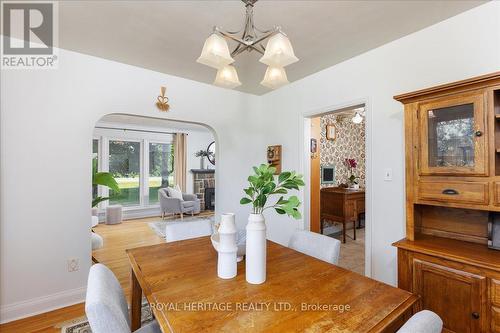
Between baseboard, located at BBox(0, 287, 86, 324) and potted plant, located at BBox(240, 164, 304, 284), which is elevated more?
potted plant, located at BBox(240, 164, 304, 284)

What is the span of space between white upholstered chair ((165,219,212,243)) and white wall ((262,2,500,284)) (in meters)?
1.61

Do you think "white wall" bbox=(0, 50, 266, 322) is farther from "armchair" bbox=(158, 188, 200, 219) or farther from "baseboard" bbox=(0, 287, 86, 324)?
"armchair" bbox=(158, 188, 200, 219)

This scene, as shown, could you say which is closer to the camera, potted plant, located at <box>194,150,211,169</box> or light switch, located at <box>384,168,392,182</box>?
light switch, located at <box>384,168,392,182</box>

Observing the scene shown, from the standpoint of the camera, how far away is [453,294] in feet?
5.02

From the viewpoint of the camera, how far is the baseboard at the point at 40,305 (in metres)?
2.14

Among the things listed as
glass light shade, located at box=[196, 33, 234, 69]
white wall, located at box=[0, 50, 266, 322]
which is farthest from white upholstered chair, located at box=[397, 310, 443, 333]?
white wall, located at box=[0, 50, 266, 322]

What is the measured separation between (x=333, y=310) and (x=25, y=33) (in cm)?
309

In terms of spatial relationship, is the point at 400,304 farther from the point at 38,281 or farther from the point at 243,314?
the point at 38,281

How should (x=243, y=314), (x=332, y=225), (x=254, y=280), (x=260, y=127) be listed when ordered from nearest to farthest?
1. (x=243, y=314)
2. (x=254, y=280)
3. (x=260, y=127)
4. (x=332, y=225)

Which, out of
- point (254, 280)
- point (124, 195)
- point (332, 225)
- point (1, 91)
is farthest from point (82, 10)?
point (124, 195)

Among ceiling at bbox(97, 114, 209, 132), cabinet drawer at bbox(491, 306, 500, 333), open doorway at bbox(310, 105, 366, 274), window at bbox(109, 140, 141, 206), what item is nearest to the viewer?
cabinet drawer at bbox(491, 306, 500, 333)

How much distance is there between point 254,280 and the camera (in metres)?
1.22

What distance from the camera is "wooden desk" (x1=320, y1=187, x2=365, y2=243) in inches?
165

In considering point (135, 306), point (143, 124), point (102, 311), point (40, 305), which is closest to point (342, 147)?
point (135, 306)
